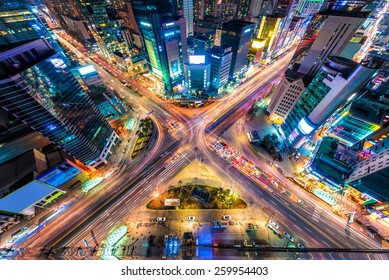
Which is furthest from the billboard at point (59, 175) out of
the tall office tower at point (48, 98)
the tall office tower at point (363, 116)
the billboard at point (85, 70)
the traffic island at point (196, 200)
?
the tall office tower at point (363, 116)

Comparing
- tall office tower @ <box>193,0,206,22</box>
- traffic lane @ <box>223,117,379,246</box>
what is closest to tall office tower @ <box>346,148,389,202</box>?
traffic lane @ <box>223,117,379,246</box>

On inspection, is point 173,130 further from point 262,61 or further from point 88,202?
point 262,61

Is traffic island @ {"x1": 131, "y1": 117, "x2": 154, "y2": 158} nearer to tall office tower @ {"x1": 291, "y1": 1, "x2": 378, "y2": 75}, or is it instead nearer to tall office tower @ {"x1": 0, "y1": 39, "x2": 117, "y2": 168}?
tall office tower @ {"x1": 0, "y1": 39, "x2": 117, "y2": 168}

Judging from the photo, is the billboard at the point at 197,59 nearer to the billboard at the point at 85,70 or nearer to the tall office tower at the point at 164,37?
the tall office tower at the point at 164,37

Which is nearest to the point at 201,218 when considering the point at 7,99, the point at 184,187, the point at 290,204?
the point at 184,187

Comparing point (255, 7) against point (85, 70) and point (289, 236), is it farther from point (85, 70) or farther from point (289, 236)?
point (289, 236)
